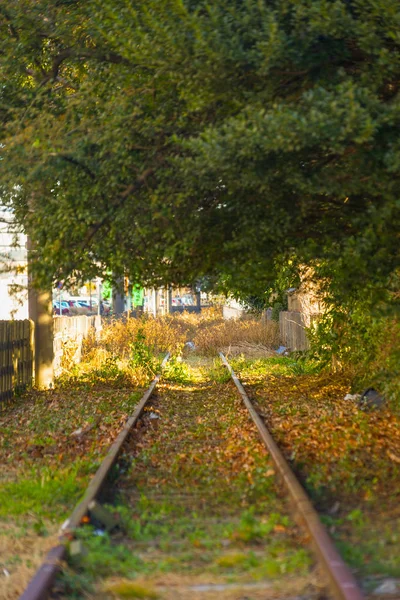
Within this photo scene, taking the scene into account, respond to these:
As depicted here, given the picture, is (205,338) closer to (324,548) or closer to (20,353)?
(20,353)

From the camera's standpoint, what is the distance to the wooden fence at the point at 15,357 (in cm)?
1667

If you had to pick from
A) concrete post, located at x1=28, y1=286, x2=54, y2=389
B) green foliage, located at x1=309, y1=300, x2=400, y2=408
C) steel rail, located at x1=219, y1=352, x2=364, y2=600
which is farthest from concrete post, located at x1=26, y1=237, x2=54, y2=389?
steel rail, located at x1=219, y1=352, x2=364, y2=600

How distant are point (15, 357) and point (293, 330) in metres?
13.8

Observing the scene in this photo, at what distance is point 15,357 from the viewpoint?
17641mm

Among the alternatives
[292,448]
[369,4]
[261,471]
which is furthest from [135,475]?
[369,4]

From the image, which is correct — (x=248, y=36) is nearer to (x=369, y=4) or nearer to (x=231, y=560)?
(x=369, y=4)

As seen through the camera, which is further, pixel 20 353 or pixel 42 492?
pixel 20 353

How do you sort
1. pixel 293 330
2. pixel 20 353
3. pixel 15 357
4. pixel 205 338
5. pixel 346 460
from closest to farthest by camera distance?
1. pixel 346 460
2. pixel 15 357
3. pixel 20 353
4. pixel 293 330
5. pixel 205 338

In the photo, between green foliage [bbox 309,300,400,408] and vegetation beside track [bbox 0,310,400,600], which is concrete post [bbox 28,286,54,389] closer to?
vegetation beside track [bbox 0,310,400,600]

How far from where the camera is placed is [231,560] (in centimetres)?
609

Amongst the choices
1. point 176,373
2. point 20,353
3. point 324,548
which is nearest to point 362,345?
point 20,353

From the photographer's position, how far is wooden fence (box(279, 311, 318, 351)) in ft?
87.8

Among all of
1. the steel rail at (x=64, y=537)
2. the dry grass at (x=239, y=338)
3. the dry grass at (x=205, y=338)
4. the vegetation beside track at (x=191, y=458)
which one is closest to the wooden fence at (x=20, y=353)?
the vegetation beside track at (x=191, y=458)

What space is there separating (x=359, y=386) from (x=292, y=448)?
621 centimetres
